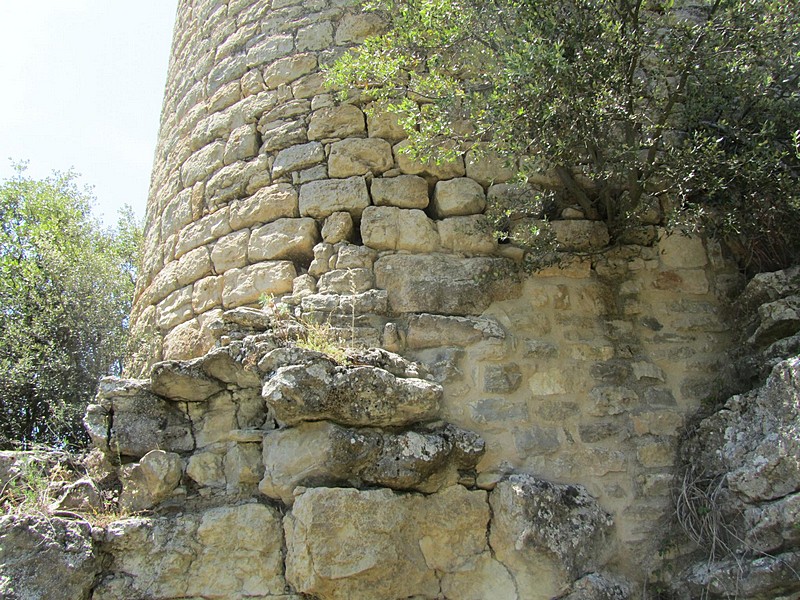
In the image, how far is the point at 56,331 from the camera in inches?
214

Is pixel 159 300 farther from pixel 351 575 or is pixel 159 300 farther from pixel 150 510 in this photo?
pixel 351 575

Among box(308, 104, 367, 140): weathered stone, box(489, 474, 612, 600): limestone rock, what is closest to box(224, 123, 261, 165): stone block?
box(308, 104, 367, 140): weathered stone

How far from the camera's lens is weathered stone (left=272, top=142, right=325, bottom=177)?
14.5 feet

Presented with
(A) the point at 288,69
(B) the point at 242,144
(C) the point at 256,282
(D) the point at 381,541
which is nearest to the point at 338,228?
A: (C) the point at 256,282

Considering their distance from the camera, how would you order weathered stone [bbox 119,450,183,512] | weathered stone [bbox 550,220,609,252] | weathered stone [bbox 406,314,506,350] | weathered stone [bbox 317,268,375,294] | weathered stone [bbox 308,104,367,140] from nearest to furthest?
1. weathered stone [bbox 119,450,183,512]
2. weathered stone [bbox 406,314,506,350]
3. weathered stone [bbox 317,268,375,294]
4. weathered stone [bbox 550,220,609,252]
5. weathered stone [bbox 308,104,367,140]

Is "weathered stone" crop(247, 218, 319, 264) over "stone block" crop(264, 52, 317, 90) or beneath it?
beneath

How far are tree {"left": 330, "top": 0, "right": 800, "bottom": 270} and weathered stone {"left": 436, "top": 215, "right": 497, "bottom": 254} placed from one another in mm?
411

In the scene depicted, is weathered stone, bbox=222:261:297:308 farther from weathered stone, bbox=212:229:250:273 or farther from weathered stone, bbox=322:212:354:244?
weathered stone, bbox=322:212:354:244

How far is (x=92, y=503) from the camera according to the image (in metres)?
3.55

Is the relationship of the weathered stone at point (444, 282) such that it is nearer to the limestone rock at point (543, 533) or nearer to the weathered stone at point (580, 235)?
the weathered stone at point (580, 235)

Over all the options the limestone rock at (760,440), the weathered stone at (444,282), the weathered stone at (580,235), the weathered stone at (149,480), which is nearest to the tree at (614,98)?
the weathered stone at (580,235)

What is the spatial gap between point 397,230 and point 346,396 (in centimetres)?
114

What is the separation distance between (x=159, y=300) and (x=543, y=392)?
262cm

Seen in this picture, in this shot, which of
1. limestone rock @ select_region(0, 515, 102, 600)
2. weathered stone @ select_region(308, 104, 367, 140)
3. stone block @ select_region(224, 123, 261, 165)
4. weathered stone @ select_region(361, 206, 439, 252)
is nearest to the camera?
limestone rock @ select_region(0, 515, 102, 600)
